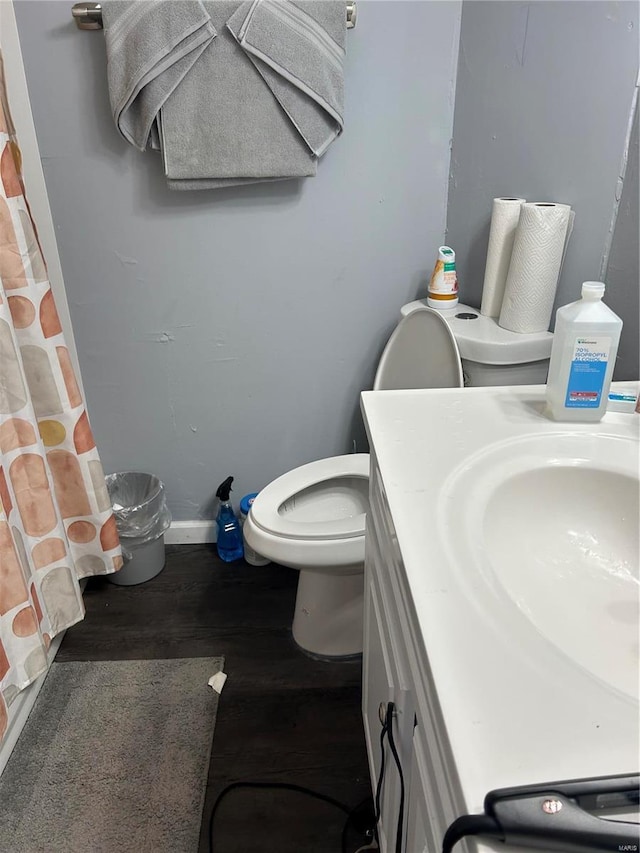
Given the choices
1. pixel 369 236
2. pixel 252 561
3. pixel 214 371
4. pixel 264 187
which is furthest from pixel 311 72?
pixel 252 561

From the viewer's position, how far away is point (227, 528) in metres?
2.02

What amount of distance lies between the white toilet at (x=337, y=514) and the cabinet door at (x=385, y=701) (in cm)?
25

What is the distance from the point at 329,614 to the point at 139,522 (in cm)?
67

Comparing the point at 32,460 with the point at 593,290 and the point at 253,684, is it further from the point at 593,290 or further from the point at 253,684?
the point at 593,290

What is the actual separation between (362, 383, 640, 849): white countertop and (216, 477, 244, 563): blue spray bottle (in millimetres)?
1231

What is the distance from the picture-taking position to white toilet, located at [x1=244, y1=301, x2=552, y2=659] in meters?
1.43

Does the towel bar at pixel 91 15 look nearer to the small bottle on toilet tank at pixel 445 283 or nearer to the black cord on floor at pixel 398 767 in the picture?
the small bottle on toilet tank at pixel 445 283

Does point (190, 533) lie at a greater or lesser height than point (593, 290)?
lesser

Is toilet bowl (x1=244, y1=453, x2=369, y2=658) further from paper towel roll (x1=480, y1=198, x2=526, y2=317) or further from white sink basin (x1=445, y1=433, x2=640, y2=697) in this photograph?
white sink basin (x1=445, y1=433, x2=640, y2=697)

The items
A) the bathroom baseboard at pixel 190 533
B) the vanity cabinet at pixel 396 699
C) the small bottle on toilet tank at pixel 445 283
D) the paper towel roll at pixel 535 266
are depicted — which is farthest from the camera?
the bathroom baseboard at pixel 190 533

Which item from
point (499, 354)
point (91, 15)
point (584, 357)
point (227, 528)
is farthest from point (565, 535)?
point (91, 15)

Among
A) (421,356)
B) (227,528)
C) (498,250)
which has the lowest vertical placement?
(227,528)

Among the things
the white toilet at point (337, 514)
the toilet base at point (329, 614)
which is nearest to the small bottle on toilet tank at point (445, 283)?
the white toilet at point (337, 514)

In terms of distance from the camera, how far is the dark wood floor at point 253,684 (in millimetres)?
1327
